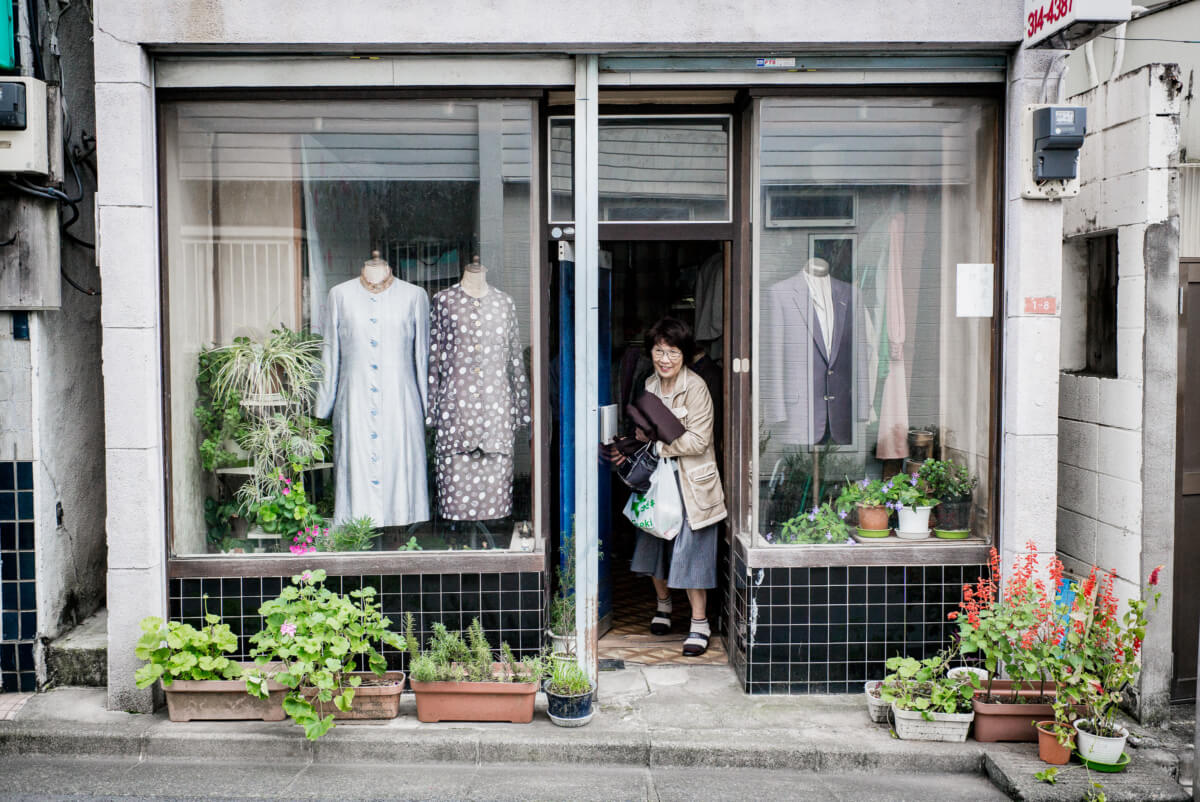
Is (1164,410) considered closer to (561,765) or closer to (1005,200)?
(1005,200)

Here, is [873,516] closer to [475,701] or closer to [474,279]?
[475,701]

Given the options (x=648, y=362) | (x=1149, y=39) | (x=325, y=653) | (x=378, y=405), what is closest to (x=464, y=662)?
(x=325, y=653)

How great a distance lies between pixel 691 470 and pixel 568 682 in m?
1.76

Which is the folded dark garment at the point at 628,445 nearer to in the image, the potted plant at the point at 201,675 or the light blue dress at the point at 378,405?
the light blue dress at the point at 378,405

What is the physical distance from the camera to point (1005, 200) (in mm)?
5816

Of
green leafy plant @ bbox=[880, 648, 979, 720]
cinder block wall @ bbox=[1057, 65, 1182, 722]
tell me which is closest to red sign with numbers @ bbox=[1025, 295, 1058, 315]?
cinder block wall @ bbox=[1057, 65, 1182, 722]

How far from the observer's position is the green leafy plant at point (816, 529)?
6.02 m

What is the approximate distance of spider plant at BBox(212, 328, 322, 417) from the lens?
19.6 feet

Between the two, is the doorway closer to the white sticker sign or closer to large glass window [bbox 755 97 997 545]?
large glass window [bbox 755 97 997 545]

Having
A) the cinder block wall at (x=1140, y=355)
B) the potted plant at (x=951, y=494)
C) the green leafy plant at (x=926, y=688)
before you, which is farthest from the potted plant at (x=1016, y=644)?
the cinder block wall at (x=1140, y=355)

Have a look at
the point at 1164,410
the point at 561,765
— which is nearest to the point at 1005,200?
the point at 1164,410

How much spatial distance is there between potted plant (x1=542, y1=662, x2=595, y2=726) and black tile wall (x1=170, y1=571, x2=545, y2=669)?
1.50 feet

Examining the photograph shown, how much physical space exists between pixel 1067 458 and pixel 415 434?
13.3ft

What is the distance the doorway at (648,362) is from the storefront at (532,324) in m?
0.73
